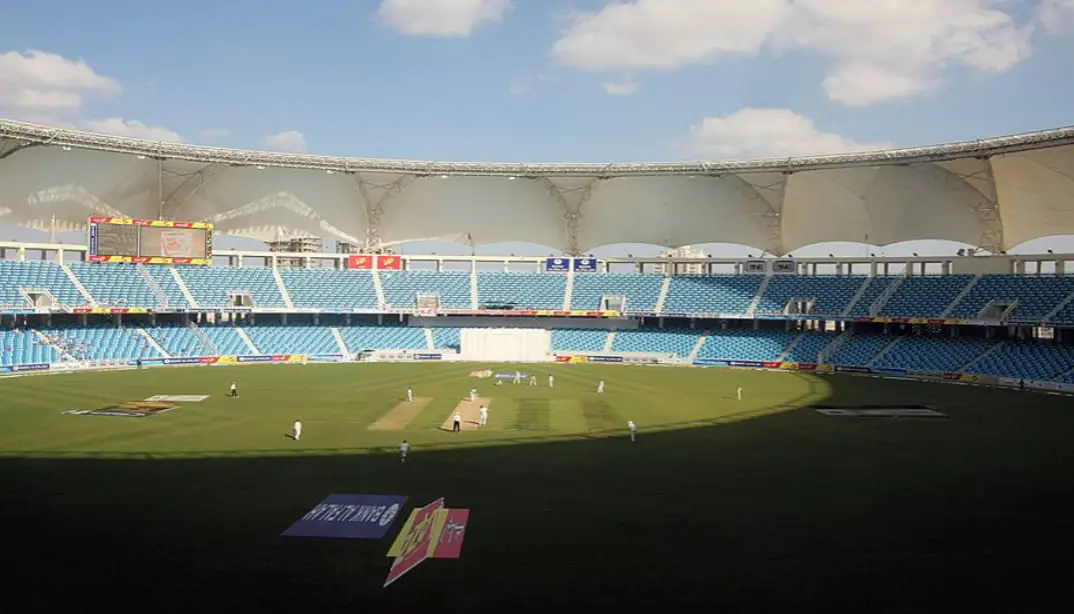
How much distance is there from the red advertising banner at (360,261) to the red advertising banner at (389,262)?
0.96 metres

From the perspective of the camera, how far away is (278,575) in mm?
16797

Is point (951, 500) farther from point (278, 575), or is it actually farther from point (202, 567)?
point (202, 567)

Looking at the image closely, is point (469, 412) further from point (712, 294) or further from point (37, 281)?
point (37, 281)

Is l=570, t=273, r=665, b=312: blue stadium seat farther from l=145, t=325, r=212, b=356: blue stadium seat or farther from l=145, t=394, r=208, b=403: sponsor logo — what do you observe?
l=145, t=394, r=208, b=403: sponsor logo

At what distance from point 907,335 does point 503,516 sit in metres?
60.2

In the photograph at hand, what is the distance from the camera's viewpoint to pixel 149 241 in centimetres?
7050

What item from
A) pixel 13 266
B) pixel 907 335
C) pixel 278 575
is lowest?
pixel 278 575

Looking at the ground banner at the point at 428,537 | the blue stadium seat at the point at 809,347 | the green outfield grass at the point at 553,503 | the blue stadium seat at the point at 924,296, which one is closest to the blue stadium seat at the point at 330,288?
the green outfield grass at the point at 553,503

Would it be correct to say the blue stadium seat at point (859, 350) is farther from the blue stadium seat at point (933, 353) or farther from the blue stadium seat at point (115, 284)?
the blue stadium seat at point (115, 284)

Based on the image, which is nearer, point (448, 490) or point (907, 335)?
point (448, 490)

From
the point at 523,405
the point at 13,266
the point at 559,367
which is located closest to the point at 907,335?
the point at 559,367

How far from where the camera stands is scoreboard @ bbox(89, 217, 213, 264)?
225 feet

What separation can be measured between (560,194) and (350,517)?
64439mm

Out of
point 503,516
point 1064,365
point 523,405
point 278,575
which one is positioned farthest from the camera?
point 1064,365
